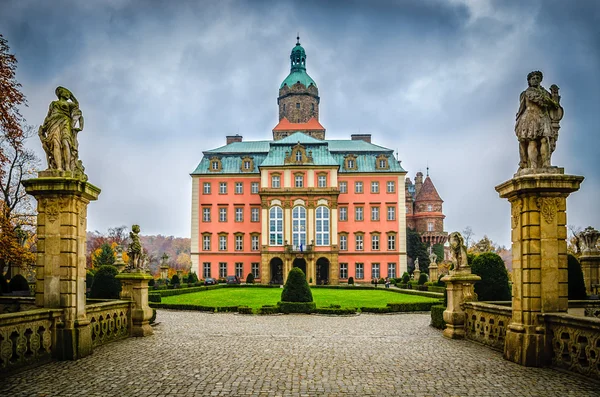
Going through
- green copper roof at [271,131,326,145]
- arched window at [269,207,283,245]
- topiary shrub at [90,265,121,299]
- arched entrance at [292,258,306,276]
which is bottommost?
arched entrance at [292,258,306,276]

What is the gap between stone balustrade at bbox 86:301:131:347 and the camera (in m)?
10.5

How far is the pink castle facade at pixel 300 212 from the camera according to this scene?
4809 cm

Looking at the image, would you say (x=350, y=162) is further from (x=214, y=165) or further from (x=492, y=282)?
(x=492, y=282)

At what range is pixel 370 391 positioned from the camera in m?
7.04

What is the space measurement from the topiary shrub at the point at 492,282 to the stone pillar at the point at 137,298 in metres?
8.65

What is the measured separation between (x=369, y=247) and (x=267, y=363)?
1657 inches

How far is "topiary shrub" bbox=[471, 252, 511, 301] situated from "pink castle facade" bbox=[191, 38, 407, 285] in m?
33.1

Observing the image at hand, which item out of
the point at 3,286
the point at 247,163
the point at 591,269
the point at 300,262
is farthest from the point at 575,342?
the point at 247,163

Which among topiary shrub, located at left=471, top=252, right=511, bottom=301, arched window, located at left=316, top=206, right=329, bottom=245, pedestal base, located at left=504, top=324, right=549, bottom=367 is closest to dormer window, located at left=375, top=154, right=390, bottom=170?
arched window, located at left=316, top=206, right=329, bottom=245

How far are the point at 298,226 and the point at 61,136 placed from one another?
39159 mm

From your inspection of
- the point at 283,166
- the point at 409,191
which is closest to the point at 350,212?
the point at 283,166

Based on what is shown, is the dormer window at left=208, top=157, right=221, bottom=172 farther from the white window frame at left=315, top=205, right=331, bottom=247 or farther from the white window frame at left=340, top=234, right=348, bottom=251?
the white window frame at left=340, top=234, right=348, bottom=251

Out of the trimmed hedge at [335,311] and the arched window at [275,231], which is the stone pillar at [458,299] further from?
the arched window at [275,231]

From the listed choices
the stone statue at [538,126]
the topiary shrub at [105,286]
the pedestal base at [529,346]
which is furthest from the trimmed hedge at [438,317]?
the topiary shrub at [105,286]
